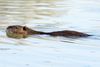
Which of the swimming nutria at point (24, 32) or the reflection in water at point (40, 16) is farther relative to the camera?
the reflection in water at point (40, 16)

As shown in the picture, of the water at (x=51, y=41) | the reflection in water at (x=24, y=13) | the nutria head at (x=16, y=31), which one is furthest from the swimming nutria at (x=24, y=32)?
the reflection in water at (x=24, y=13)

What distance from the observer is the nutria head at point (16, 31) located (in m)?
11.9

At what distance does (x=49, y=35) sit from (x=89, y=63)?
3154 millimetres

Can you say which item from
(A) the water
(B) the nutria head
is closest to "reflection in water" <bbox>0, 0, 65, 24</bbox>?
(A) the water

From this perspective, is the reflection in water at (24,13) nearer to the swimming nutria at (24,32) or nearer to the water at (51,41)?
the water at (51,41)

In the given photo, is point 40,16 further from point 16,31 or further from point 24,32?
point 24,32

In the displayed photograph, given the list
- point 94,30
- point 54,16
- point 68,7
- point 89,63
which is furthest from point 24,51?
point 68,7

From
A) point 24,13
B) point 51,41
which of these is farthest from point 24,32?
point 24,13

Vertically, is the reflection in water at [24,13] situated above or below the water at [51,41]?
above

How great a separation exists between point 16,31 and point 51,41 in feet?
4.87

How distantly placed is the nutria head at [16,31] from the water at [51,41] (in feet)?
0.56

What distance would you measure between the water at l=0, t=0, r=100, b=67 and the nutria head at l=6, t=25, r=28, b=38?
6.7 inches

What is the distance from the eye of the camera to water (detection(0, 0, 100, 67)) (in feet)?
29.0

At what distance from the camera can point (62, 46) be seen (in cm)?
1027
